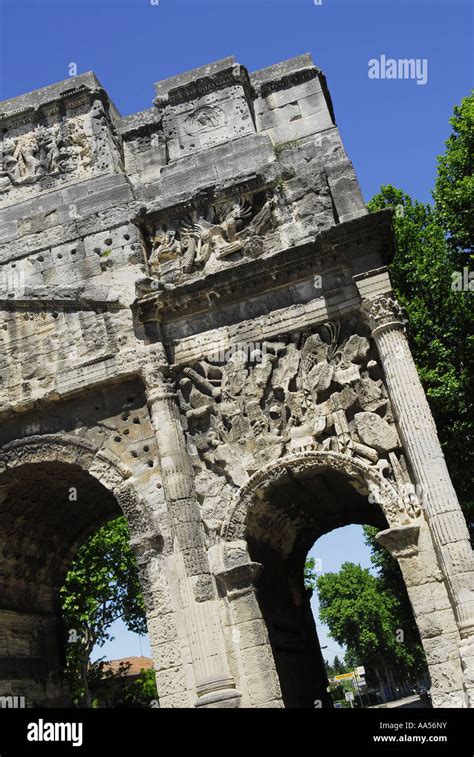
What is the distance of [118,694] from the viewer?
2741 centimetres

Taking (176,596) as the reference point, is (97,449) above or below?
above

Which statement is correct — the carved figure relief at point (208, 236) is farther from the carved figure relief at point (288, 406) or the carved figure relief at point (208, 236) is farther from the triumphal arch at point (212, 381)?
the carved figure relief at point (288, 406)

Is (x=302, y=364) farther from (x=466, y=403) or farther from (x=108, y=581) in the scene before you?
(x=108, y=581)

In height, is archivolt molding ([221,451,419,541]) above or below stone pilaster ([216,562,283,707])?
above

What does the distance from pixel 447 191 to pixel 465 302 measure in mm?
2060

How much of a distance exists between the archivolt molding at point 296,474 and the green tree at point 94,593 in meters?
11.9

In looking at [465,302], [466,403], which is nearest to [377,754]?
[466,403]

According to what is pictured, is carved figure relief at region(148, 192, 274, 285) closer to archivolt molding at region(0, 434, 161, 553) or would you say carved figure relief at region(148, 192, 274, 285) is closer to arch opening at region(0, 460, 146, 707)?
archivolt molding at region(0, 434, 161, 553)

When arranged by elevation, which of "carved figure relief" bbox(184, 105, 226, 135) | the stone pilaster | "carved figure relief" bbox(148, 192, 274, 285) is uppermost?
"carved figure relief" bbox(184, 105, 226, 135)

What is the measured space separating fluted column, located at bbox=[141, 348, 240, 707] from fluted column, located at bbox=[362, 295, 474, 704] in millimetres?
2490

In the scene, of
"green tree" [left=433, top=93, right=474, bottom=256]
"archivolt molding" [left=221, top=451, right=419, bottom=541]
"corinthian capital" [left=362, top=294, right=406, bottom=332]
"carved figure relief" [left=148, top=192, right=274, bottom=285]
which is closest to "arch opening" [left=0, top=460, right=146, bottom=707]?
"archivolt molding" [left=221, top=451, right=419, bottom=541]

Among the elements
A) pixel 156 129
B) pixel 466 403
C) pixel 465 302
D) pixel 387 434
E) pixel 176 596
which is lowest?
pixel 176 596

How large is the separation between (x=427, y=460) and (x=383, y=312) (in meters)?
1.78

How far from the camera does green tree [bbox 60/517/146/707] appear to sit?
19672 mm
